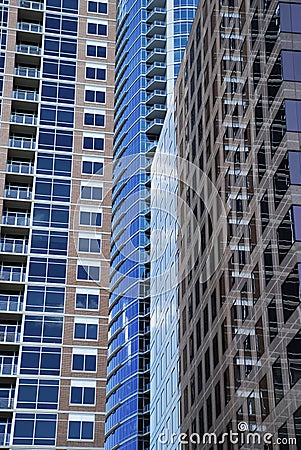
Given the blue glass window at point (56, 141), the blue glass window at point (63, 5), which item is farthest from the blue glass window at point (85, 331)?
the blue glass window at point (63, 5)

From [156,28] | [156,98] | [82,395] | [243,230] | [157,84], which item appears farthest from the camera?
[156,28]

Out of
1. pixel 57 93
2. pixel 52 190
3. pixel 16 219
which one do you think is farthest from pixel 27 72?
pixel 16 219

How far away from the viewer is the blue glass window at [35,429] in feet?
167

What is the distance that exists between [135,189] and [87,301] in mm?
37396

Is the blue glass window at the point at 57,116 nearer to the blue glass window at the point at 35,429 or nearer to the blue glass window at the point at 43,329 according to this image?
the blue glass window at the point at 43,329

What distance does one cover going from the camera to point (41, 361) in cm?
5350

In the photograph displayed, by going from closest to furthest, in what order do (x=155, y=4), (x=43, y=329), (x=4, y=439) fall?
1. (x=4, y=439)
2. (x=43, y=329)
3. (x=155, y=4)

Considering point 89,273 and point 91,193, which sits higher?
point 91,193

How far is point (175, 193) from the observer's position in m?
64.6

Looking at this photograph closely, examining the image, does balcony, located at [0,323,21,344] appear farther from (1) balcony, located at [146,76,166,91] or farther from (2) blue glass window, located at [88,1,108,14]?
(1) balcony, located at [146,76,166,91]

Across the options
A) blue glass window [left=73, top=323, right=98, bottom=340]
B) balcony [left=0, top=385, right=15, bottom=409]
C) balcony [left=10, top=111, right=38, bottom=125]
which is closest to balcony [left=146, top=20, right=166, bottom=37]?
balcony [left=10, top=111, right=38, bottom=125]

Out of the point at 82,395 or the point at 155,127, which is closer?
the point at 82,395

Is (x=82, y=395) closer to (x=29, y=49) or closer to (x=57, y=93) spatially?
(x=57, y=93)

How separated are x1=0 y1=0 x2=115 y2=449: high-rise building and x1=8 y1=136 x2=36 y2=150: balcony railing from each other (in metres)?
Answer: 0.07
